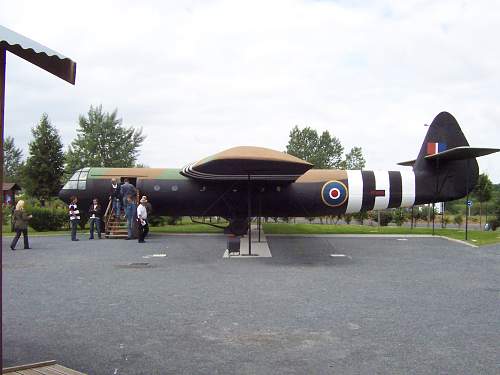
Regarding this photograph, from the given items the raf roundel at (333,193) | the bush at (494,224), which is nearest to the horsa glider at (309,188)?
the raf roundel at (333,193)

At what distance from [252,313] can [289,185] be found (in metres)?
12.5

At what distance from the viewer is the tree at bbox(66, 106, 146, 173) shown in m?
52.9

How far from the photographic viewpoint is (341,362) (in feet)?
16.0

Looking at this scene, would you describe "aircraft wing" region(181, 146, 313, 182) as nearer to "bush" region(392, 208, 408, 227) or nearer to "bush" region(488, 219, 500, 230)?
"bush" region(392, 208, 408, 227)

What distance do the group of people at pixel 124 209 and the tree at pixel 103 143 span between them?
114ft

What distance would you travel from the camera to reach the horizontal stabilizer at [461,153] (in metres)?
17.6

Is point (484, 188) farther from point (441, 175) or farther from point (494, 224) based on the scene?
point (441, 175)

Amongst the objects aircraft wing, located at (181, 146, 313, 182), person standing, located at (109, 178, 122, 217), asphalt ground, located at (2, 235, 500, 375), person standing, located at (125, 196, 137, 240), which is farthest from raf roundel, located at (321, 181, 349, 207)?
→ person standing, located at (109, 178, 122, 217)

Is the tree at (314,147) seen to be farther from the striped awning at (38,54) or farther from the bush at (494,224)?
the striped awning at (38,54)

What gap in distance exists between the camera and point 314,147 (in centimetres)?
7825

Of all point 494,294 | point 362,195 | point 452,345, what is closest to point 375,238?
point 362,195

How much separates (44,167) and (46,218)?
1457cm

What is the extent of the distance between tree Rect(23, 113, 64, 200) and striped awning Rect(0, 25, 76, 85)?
116ft

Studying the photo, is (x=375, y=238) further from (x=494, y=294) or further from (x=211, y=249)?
(x=494, y=294)
